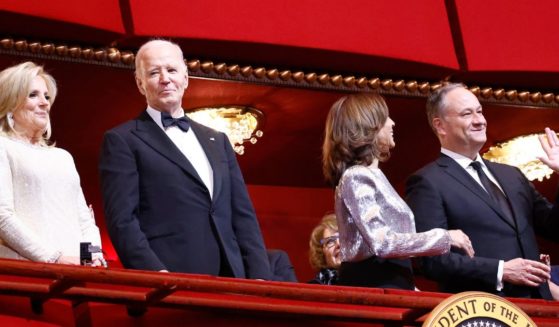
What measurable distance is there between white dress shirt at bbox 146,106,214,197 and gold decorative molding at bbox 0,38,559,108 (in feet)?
2.89

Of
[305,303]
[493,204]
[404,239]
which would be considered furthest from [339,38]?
[305,303]

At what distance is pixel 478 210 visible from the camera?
3.14m

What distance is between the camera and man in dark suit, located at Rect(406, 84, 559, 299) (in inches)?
119

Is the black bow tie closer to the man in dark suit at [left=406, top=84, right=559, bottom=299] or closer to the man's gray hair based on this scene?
the man in dark suit at [left=406, top=84, right=559, bottom=299]

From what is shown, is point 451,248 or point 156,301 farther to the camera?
point 451,248

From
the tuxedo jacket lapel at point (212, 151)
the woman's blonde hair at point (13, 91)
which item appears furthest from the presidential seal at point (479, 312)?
the woman's blonde hair at point (13, 91)

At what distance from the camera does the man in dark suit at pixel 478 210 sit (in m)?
3.01

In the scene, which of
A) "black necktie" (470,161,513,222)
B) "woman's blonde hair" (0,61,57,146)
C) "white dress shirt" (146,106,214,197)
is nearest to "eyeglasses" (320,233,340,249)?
"black necktie" (470,161,513,222)

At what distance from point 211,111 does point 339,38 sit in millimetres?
535

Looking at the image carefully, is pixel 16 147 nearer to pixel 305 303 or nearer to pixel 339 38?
pixel 305 303

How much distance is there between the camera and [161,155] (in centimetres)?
296

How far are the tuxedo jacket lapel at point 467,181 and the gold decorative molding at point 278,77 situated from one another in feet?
→ 3.23

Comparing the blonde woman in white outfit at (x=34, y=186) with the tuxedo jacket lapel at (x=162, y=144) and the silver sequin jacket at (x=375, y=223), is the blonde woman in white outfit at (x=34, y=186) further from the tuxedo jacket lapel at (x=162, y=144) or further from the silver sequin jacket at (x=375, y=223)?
the silver sequin jacket at (x=375, y=223)

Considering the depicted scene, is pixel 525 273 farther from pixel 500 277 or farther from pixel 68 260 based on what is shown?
pixel 68 260
